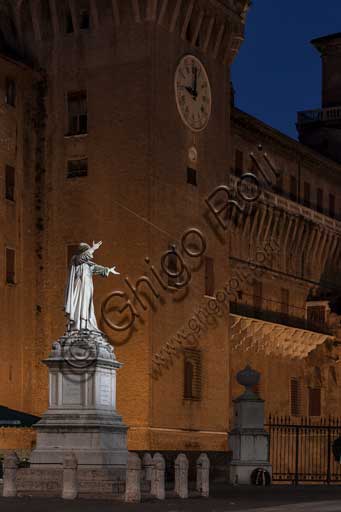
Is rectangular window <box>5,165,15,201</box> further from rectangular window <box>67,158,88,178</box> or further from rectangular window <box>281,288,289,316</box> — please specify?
rectangular window <box>281,288,289,316</box>

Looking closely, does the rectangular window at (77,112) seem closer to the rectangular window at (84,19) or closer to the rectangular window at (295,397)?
the rectangular window at (84,19)

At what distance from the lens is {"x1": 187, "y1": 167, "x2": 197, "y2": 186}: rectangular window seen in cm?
5841

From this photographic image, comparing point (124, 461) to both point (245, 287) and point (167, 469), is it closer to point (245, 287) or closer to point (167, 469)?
point (167, 469)

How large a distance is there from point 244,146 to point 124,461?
3160 cm

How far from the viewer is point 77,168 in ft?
184

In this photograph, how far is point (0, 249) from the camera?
177ft

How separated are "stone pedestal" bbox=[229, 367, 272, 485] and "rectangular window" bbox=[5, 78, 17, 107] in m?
16.8

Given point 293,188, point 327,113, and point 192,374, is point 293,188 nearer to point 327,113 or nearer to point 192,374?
point 327,113

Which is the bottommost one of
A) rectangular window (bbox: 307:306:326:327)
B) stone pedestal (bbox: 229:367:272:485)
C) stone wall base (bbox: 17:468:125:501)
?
stone wall base (bbox: 17:468:125:501)

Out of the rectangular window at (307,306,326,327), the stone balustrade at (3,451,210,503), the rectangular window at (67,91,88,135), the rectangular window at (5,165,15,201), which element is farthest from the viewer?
the rectangular window at (307,306,326,327)

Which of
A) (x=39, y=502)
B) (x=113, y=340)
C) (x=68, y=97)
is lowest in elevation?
(x=39, y=502)

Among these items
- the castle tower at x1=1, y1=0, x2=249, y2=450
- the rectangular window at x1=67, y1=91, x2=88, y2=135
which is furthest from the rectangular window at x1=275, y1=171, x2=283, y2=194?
the rectangular window at x1=67, y1=91, x2=88, y2=135

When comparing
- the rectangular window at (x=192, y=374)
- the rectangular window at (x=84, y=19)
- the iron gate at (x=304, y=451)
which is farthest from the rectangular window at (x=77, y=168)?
the iron gate at (x=304, y=451)

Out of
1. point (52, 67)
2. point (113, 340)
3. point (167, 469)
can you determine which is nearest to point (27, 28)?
point (52, 67)
